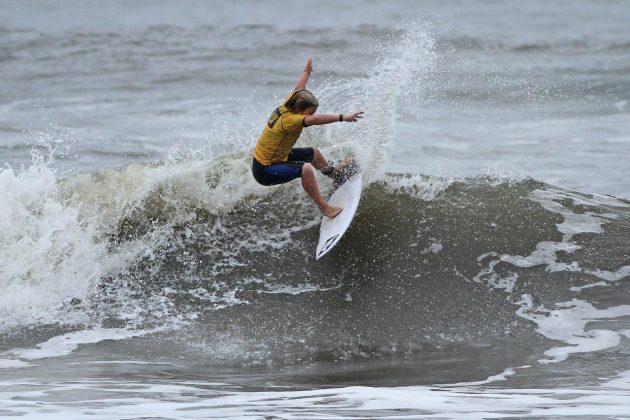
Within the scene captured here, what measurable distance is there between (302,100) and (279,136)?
41cm

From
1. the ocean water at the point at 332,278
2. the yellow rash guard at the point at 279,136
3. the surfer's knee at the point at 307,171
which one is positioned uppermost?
the yellow rash guard at the point at 279,136

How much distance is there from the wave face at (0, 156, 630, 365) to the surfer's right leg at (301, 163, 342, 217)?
1.22 feet

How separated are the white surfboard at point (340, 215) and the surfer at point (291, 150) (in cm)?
10

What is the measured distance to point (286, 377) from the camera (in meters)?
6.78

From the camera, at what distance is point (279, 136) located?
8.03 metres

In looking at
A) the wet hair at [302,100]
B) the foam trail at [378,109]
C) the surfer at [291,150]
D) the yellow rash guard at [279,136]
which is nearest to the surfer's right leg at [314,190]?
the surfer at [291,150]

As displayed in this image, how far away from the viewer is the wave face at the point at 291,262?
7730 mm

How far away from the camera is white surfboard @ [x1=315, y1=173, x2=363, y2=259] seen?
8359mm

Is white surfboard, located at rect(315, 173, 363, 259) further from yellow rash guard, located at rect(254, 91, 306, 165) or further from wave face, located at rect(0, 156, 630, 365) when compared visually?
yellow rash guard, located at rect(254, 91, 306, 165)

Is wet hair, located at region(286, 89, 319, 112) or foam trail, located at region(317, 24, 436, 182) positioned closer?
wet hair, located at region(286, 89, 319, 112)

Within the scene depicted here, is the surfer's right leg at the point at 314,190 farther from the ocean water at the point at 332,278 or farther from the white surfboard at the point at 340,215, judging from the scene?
the ocean water at the point at 332,278

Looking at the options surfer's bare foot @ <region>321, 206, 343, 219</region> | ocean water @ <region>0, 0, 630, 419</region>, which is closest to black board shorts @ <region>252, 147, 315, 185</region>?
surfer's bare foot @ <region>321, 206, 343, 219</region>

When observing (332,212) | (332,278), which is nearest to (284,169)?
(332,212)

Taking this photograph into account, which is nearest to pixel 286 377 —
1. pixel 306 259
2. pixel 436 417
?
pixel 436 417
